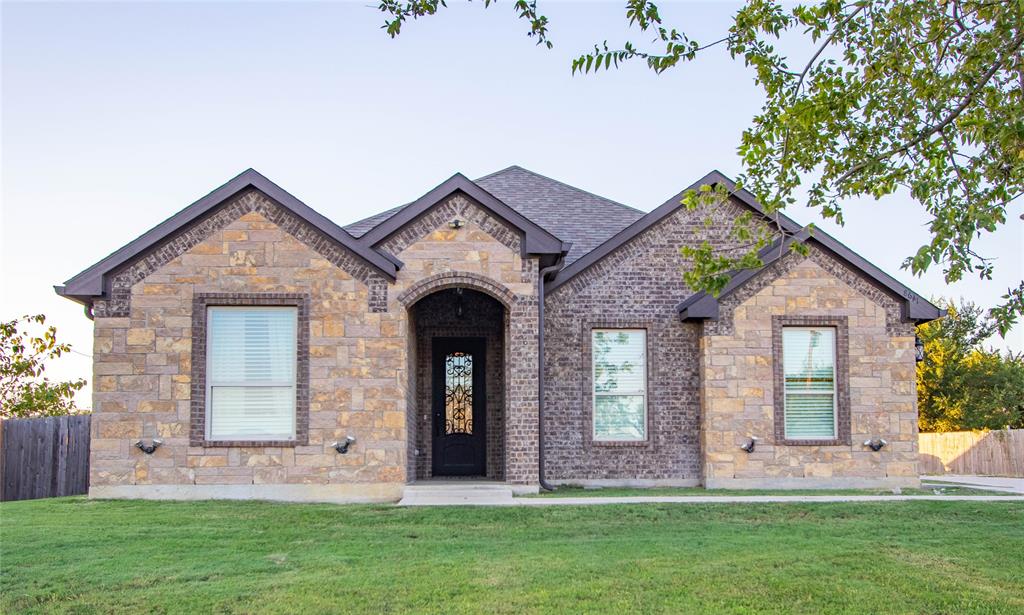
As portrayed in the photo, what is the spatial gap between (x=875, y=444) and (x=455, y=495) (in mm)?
6737

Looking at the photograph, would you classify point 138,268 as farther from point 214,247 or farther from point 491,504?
point 491,504

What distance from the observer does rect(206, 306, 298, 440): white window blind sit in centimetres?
1399

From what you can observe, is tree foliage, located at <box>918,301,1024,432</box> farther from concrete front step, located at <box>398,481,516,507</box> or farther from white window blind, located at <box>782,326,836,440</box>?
concrete front step, located at <box>398,481,516,507</box>

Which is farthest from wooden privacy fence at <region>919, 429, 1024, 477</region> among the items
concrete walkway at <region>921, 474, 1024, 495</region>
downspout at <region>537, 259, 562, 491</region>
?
downspout at <region>537, 259, 562, 491</region>

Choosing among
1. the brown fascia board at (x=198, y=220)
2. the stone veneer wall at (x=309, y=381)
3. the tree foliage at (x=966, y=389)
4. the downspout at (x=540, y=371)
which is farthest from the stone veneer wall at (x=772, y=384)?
the tree foliage at (x=966, y=389)

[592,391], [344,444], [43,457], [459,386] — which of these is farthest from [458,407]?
[43,457]

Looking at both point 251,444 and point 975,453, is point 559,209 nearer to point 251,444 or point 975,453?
point 251,444

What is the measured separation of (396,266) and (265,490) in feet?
11.8

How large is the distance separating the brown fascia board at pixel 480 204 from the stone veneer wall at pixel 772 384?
3.17m

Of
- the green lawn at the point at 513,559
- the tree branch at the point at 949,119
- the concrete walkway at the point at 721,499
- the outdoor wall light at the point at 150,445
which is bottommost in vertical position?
the green lawn at the point at 513,559

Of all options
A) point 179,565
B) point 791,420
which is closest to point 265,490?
point 179,565

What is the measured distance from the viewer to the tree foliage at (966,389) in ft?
122

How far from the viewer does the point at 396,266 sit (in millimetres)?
14164

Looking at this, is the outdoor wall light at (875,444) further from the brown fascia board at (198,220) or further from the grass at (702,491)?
the brown fascia board at (198,220)
